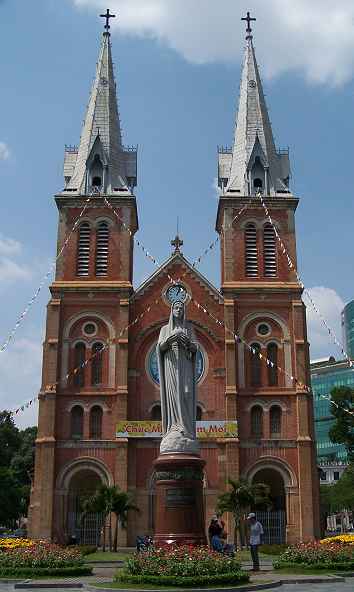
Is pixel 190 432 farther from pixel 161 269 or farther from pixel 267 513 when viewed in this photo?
pixel 161 269

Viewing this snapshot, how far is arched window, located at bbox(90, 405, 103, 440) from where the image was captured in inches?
1698

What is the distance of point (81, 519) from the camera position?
41.1 m

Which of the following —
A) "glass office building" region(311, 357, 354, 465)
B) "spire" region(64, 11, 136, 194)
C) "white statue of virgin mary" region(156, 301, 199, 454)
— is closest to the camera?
"white statue of virgin mary" region(156, 301, 199, 454)

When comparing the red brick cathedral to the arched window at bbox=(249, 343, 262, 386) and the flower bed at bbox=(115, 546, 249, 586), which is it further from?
the flower bed at bbox=(115, 546, 249, 586)

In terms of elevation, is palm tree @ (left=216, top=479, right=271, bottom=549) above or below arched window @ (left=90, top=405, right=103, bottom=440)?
below

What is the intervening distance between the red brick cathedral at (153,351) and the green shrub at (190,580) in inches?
995

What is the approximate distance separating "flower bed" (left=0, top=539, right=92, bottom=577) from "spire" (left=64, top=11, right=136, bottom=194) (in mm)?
31882

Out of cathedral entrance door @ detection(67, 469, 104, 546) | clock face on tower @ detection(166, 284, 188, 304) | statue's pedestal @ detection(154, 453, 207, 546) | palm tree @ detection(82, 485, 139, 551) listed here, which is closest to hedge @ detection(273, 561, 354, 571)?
statue's pedestal @ detection(154, 453, 207, 546)

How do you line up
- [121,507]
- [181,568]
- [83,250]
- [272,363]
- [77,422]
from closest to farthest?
[181,568] → [121,507] → [77,422] → [272,363] → [83,250]

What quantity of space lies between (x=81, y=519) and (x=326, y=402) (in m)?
84.8

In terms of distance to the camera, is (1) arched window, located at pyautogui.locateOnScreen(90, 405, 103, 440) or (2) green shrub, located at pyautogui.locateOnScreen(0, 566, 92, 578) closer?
(2) green shrub, located at pyautogui.locateOnScreen(0, 566, 92, 578)

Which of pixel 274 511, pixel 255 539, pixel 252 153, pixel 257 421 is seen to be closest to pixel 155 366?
pixel 257 421

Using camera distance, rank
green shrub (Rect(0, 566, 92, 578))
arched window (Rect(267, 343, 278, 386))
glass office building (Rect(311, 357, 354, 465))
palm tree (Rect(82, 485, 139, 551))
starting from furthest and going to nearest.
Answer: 1. glass office building (Rect(311, 357, 354, 465))
2. arched window (Rect(267, 343, 278, 386))
3. palm tree (Rect(82, 485, 139, 551))
4. green shrub (Rect(0, 566, 92, 578))

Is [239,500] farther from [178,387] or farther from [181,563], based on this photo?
[181,563]
